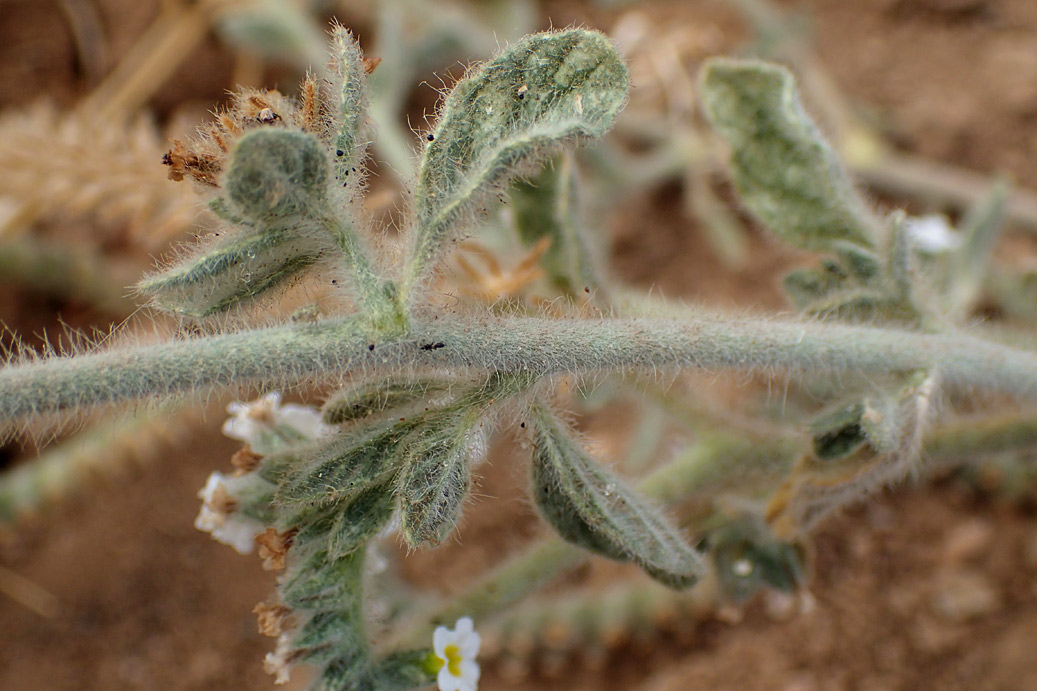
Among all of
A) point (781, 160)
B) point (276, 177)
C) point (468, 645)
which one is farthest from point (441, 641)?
point (781, 160)

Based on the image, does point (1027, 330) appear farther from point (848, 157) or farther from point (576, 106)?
point (576, 106)

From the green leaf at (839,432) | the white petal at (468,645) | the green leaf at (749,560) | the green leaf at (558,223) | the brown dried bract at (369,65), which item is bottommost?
the green leaf at (749,560)

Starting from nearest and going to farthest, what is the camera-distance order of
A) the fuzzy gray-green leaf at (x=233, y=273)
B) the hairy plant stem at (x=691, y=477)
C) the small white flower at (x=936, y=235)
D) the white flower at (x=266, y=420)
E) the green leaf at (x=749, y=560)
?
the fuzzy gray-green leaf at (x=233, y=273) < the white flower at (x=266, y=420) < the hairy plant stem at (x=691, y=477) < the green leaf at (x=749, y=560) < the small white flower at (x=936, y=235)

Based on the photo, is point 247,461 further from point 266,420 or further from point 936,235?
point 936,235

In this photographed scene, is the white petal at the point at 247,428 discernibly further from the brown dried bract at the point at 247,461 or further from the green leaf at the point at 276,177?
the green leaf at the point at 276,177

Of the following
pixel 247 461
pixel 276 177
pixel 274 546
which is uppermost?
pixel 276 177

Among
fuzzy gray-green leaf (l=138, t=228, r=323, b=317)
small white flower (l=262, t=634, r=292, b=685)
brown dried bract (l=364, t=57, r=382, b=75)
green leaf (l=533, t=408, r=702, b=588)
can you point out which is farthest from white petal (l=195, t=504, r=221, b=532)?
brown dried bract (l=364, t=57, r=382, b=75)

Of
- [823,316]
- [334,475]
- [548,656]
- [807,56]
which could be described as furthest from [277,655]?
[807,56]

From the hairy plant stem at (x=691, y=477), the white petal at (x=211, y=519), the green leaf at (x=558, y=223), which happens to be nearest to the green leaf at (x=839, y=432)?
the hairy plant stem at (x=691, y=477)
